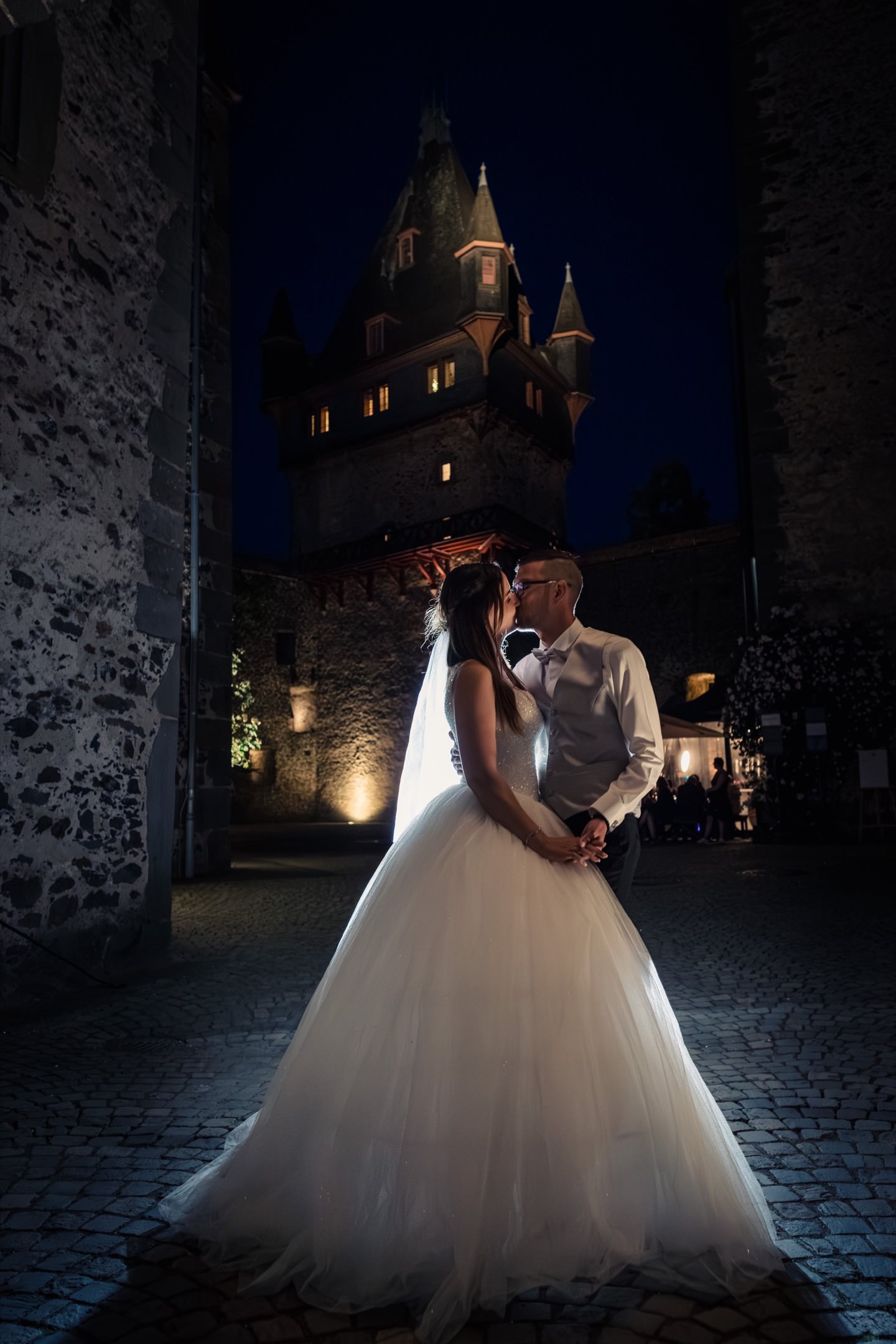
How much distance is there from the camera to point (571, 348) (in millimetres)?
28141

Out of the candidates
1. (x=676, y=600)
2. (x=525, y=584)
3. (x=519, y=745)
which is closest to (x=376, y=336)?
(x=676, y=600)

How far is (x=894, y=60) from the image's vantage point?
1234 centimetres

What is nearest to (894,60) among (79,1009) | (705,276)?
(79,1009)

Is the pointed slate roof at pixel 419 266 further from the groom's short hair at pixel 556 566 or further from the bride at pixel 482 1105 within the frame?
the bride at pixel 482 1105

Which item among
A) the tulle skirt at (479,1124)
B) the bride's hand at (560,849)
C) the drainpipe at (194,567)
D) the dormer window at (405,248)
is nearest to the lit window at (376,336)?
the dormer window at (405,248)

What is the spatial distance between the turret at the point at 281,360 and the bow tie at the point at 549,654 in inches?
1089

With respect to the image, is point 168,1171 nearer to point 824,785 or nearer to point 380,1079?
point 380,1079

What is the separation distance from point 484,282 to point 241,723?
13396mm

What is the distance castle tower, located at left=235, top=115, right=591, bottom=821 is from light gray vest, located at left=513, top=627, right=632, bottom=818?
20.9 metres

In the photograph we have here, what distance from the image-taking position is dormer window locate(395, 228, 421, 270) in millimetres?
27922

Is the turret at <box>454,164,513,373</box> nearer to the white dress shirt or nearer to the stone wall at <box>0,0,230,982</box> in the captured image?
the stone wall at <box>0,0,230,982</box>

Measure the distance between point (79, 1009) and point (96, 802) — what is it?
1.16m

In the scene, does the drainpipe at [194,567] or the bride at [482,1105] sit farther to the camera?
the drainpipe at [194,567]

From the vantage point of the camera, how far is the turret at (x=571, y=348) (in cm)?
2803
